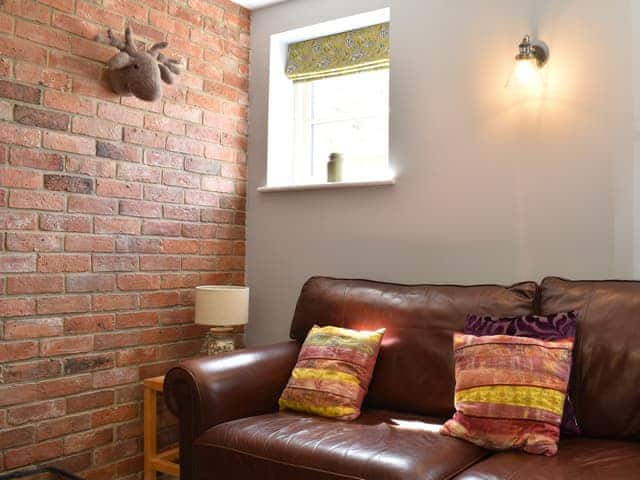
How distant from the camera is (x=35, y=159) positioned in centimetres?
249

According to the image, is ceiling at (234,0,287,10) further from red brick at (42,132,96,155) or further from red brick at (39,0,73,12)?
red brick at (42,132,96,155)

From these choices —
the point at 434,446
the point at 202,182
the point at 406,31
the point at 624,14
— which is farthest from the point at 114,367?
the point at 624,14

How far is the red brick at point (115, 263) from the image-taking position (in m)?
2.73

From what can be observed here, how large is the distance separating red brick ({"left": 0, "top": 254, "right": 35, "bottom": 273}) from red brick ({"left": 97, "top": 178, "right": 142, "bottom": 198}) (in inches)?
17.0

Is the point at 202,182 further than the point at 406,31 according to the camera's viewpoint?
Yes

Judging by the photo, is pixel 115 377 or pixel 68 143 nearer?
pixel 68 143

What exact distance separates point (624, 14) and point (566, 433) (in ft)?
5.37

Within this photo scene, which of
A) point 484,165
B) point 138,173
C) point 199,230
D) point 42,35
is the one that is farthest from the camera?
point 199,230

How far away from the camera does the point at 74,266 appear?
2635mm

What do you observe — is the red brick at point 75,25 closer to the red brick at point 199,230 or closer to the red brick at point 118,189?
the red brick at point 118,189

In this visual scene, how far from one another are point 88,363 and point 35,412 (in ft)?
0.95

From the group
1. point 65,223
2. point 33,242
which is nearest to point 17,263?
point 33,242

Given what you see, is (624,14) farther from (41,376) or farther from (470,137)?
(41,376)

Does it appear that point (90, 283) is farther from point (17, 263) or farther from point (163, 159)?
point (163, 159)
